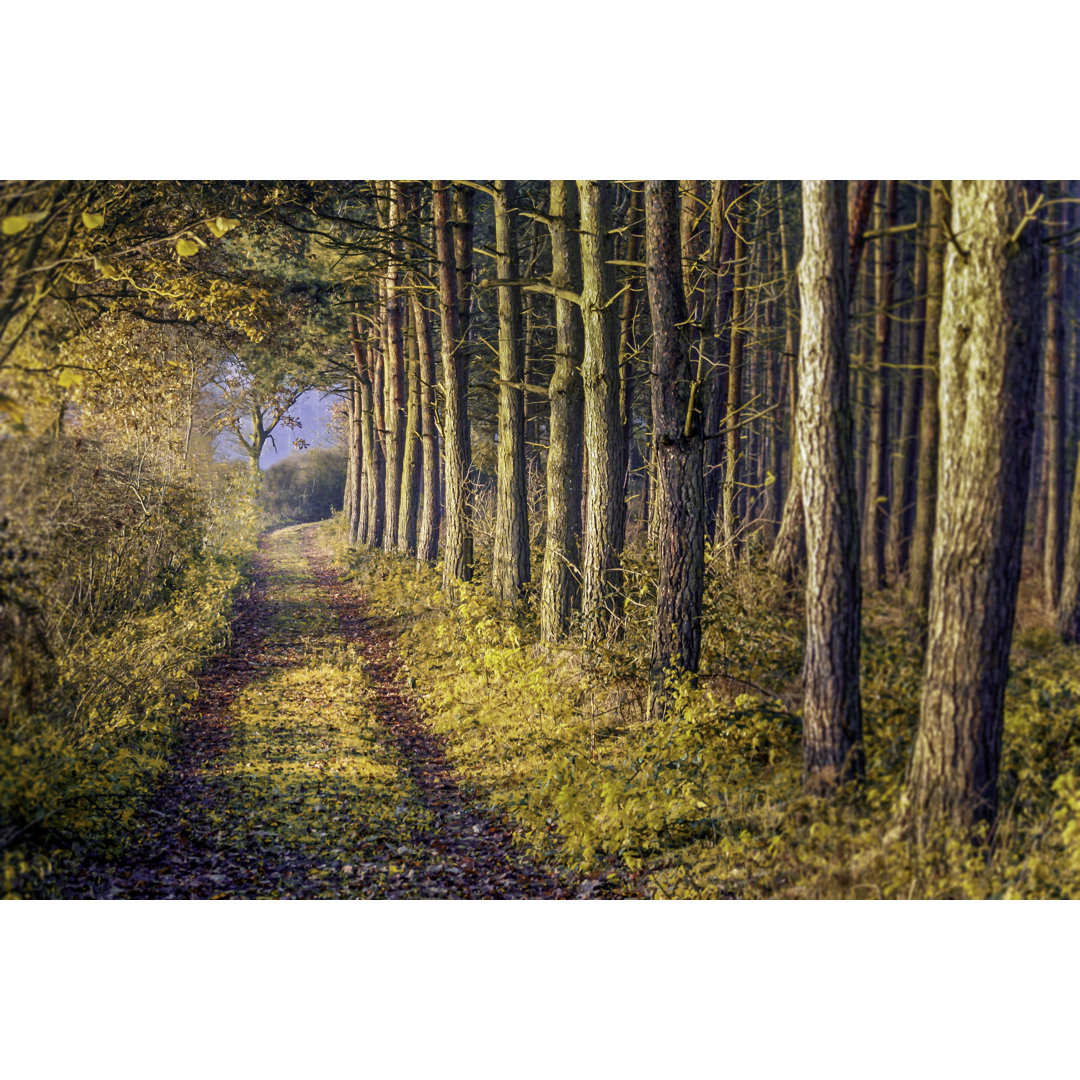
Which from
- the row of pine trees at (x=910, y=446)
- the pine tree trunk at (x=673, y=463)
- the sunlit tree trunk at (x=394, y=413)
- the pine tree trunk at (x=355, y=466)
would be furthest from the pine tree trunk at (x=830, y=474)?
the pine tree trunk at (x=355, y=466)

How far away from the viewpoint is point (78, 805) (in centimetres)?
526

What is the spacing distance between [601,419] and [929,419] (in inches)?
170

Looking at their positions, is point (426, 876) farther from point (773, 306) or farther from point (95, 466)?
point (773, 306)

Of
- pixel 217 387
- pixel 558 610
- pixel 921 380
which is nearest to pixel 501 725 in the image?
pixel 558 610

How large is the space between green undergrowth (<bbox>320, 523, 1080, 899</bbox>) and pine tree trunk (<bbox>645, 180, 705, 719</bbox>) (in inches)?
8.9

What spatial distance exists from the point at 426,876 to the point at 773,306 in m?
5.60

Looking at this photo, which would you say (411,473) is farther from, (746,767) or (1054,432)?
(1054,432)

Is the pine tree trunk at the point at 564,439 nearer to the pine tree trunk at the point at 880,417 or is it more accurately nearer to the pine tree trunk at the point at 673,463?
the pine tree trunk at the point at 673,463

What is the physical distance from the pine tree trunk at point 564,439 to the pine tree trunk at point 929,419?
4.99 m

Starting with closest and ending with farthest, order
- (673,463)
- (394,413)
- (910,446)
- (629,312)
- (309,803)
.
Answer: (910,446) → (309,803) → (673,463) → (629,312) → (394,413)

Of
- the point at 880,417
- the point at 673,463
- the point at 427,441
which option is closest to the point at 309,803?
the point at 673,463

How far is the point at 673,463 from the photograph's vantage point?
717 centimetres

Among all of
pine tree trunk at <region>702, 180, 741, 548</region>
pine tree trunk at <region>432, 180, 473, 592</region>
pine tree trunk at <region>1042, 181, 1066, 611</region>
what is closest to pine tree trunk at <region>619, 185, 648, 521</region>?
pine tree trunk at <region>702, 180, 741, 548</region>

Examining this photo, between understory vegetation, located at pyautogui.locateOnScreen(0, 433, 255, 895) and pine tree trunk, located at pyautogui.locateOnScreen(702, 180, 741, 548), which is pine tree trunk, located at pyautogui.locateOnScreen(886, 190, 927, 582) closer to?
pine tree trunk, located at pyautogui.locateOnScreen(702, 180, 741, 548)
